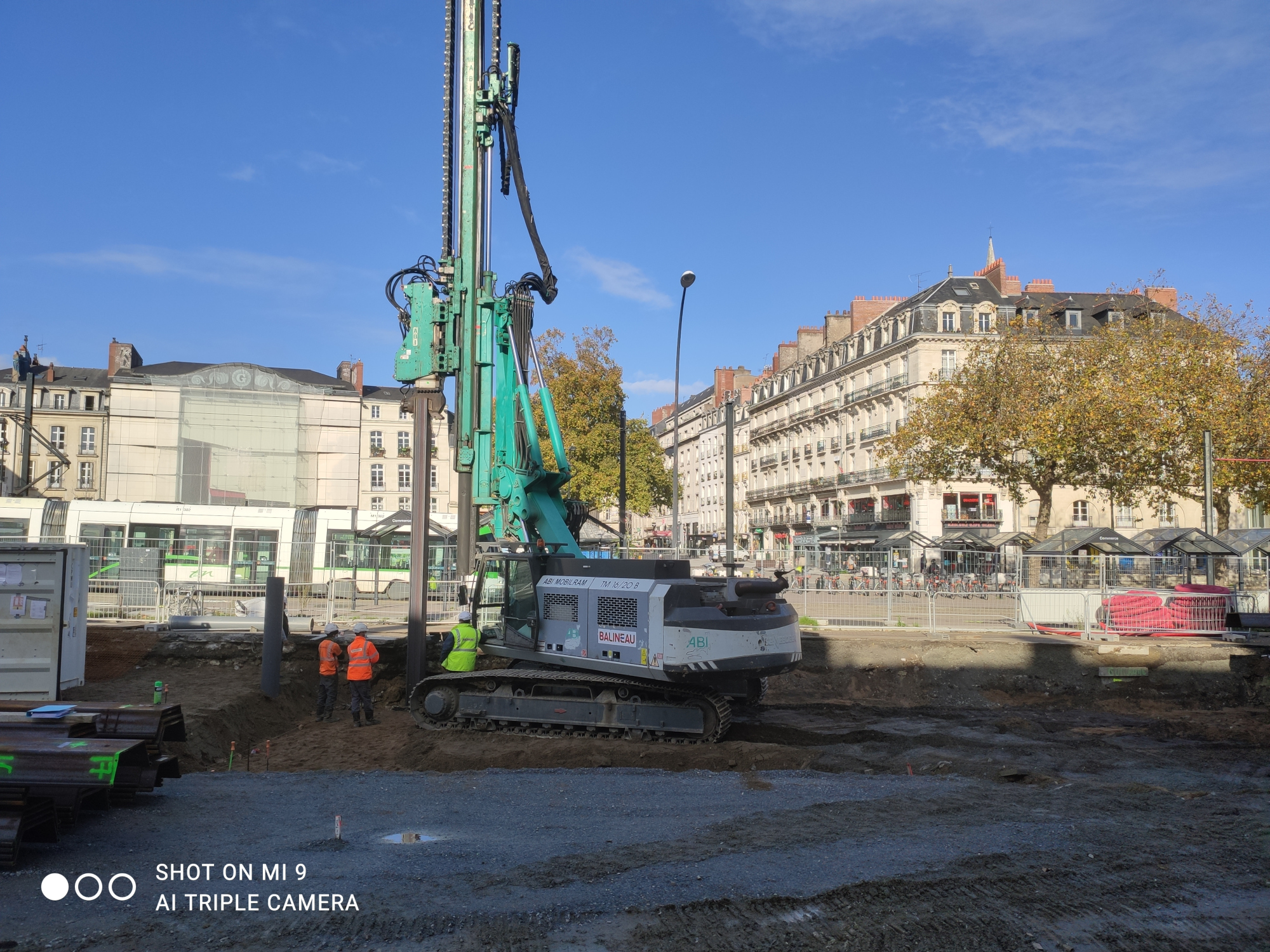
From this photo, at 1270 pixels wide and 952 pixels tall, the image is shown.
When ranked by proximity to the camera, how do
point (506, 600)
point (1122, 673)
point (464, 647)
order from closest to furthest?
point (506, 600) → point (464, 647) → point (1122, 673)

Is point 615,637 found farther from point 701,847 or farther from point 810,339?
point 810,339

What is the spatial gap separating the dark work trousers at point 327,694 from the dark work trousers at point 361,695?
73cm

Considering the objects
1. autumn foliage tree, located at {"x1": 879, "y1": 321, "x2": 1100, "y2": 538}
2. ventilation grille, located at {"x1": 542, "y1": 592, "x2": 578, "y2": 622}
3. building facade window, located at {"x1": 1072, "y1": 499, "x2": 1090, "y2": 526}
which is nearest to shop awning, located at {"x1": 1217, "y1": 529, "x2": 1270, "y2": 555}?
autumn foliage tree, located at {"x1": 879, "y1": 321, "x2": 1100, "y2": 538}

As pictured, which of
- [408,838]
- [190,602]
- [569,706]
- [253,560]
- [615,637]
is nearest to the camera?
[408,838]

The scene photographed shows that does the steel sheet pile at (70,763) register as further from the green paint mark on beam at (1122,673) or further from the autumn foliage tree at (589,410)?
the autumn foliage tree at (589,410)

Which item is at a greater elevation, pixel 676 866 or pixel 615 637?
pixel 615 637

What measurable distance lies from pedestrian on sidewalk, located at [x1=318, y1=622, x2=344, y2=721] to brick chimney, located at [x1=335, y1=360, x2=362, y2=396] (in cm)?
5513

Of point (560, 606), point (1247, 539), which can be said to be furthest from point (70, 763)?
point (1247, 539)

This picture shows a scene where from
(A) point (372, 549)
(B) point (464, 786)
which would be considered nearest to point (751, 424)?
(A) point (372, 549)

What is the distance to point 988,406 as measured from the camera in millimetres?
33594

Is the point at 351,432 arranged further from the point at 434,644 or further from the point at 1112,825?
the point at 1112,825

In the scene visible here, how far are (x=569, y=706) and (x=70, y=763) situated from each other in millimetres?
6161

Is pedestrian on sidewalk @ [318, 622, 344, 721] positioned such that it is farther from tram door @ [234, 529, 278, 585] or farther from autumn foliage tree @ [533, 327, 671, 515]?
autumn foliage tree @ [533, 327, 671, 515]

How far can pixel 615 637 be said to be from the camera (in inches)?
447
